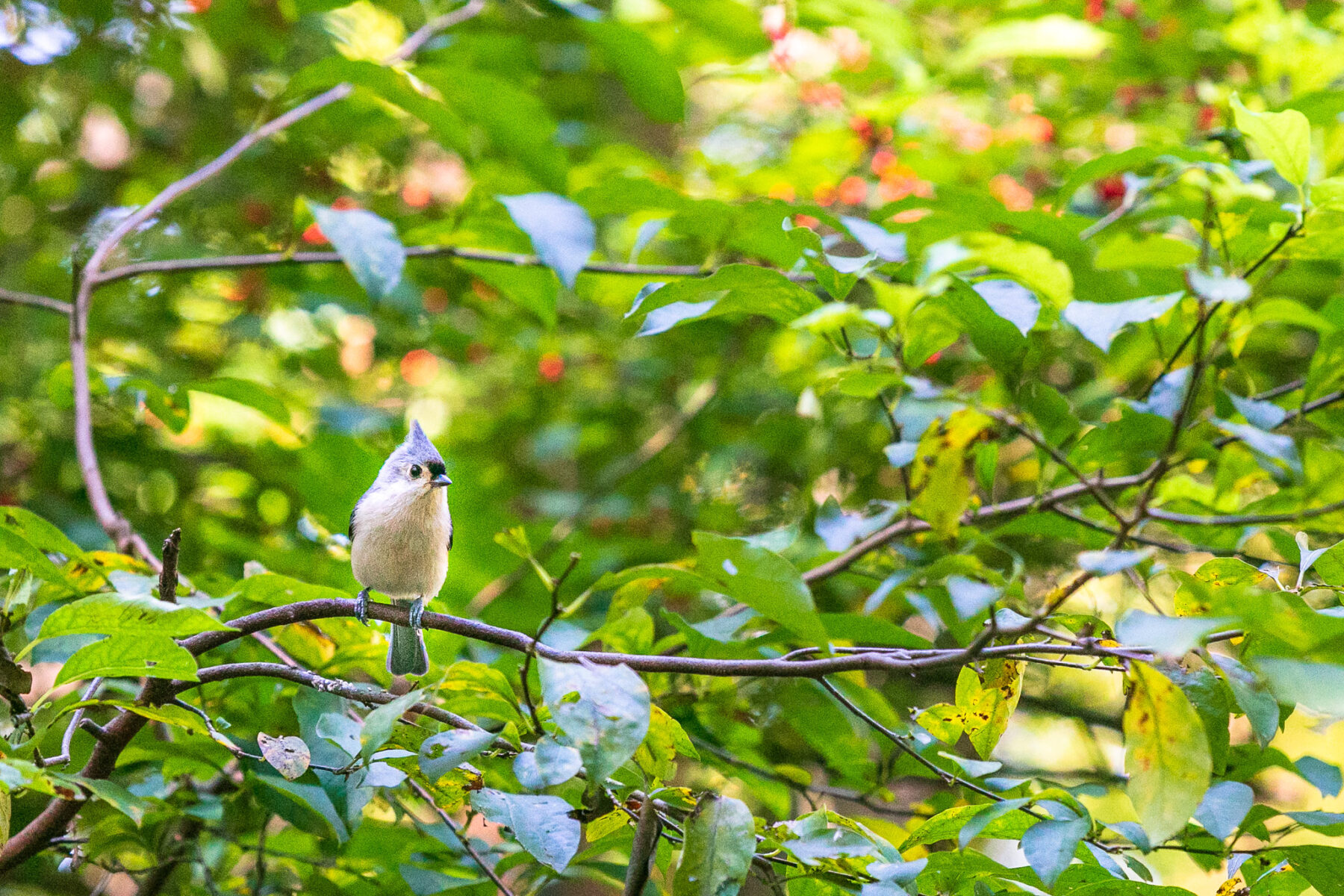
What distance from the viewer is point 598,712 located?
109 centimetres

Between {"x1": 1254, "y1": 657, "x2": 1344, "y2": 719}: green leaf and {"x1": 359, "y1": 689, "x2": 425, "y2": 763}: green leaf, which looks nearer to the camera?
{"x1": 1254, "y1": 657, "x2": 1344, "y2": 719}: green leaf

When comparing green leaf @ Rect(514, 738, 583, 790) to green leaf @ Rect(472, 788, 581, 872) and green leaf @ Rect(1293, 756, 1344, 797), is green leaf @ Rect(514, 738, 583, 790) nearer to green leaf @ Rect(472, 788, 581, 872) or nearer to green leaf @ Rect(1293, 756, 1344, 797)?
green leaf @ Rect(472, 788, 581, 872)

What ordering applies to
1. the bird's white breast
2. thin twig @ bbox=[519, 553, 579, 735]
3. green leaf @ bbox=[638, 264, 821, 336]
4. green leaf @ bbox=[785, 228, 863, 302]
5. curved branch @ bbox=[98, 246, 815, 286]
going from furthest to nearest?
curved branch @ bbox=[98, 246, 815, 286]
the bird's white breast
green leaf @ bbox=[785, 228, 863, 302]
green leaf @ bbox=[638, 264, 821, 336]
thin twig @ bbox=[519, 553, 579, 735]

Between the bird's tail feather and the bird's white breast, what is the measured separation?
100 millimetres

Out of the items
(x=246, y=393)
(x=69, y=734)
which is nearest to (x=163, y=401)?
(x=246, y=393)

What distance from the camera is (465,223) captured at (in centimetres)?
224

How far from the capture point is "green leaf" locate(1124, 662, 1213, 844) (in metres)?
1.07

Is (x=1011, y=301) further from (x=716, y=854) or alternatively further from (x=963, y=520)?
(x=716, y=854)

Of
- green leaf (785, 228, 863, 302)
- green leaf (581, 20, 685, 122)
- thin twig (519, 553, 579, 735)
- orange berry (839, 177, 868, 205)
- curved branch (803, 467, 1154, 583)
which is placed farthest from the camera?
orange berry (839, 177, 868, 205)

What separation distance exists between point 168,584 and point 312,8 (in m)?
1.56

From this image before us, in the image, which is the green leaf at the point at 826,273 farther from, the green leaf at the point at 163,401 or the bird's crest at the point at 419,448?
the green leaf at the point at 163,401

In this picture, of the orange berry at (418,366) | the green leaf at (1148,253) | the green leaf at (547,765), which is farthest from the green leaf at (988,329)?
the orange berry at (418,366)

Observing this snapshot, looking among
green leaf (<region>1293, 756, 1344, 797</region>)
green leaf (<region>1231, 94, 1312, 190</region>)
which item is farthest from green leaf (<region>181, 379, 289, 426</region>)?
green leaf (<region>1293, 756, 1344, 797</region>)

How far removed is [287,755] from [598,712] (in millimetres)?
493
